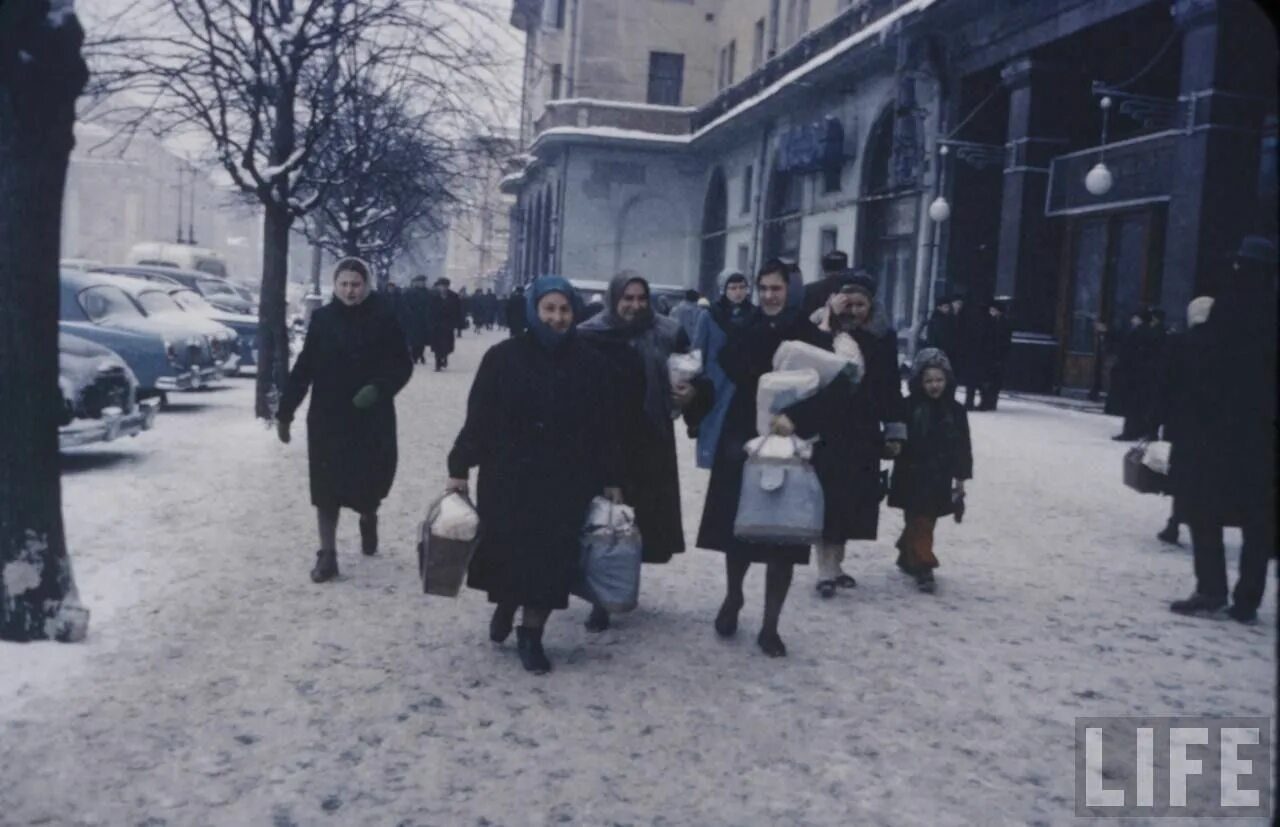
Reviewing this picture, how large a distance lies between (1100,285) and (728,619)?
15198mm

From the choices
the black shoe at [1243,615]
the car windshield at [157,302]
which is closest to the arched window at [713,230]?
the car windshield at [157,302]

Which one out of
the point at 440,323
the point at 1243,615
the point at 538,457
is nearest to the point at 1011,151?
the point at 440,323

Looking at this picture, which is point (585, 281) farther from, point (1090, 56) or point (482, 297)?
point (1090, 56)

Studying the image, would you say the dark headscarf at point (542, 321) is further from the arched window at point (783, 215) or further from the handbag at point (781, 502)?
the arched window at point (783, 215)

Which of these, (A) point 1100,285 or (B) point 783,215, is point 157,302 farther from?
(B) point 783,215

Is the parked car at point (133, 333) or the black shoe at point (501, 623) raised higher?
the parked car at point (133, 333)

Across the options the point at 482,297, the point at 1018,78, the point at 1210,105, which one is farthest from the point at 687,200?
the point at 1210,105

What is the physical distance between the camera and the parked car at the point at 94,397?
1027 centimetres

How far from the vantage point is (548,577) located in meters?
5.30

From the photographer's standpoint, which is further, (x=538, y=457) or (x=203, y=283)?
(x=203, y=283)

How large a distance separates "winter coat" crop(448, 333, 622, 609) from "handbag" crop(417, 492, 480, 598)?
15 cm

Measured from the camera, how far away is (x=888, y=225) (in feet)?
85.7

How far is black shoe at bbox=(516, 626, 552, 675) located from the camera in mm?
5402

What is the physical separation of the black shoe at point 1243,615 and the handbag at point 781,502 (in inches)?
114
